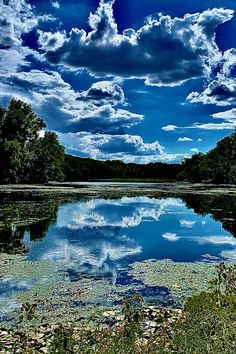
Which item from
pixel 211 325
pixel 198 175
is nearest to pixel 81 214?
pixel 211 325

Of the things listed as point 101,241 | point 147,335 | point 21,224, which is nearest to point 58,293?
point 147,335

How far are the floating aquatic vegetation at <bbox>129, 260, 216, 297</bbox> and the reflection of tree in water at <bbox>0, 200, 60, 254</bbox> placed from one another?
4.56 m

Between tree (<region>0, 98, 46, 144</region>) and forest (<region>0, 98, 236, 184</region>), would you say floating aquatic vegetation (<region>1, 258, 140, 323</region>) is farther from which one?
tree (<region>0, 98, 46, 144</region>)

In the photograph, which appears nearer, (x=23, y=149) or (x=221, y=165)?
(x=23, y=149)

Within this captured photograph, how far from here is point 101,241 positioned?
57.4 ft

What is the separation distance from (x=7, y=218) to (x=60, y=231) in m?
4.49

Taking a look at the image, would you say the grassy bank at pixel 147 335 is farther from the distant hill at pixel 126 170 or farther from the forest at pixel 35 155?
the distant hill at pixel 126 170

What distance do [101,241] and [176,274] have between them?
19.7 feet

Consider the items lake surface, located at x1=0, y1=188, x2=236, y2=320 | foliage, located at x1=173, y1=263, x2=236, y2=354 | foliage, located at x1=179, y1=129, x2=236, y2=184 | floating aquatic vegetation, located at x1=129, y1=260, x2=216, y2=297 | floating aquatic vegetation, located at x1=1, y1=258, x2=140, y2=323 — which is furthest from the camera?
foliage, located at x1=179, y1=129, x2=236, y2=184

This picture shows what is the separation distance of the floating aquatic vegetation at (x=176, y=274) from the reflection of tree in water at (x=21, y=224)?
4.56 metres

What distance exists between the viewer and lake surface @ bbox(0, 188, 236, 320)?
37.6ft

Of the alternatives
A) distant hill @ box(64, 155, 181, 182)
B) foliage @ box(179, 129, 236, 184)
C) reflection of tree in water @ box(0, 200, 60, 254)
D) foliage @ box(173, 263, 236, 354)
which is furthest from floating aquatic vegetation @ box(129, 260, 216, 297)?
distant hill @ box(64, 155, 181, 182)

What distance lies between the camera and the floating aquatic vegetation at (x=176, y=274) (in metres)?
10.6

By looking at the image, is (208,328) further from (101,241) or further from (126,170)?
(126,170)
